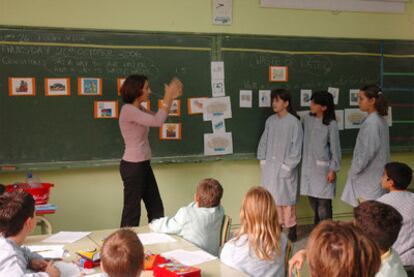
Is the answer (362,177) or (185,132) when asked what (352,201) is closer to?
(362,177)

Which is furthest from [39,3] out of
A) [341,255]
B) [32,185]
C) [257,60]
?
[341,255]

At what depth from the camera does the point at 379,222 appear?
240cm

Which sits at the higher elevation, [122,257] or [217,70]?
[217,70]

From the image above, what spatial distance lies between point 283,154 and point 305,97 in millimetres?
745

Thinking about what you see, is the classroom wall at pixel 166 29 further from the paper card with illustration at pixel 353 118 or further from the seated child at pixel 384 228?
the seated child at pixel 384 228

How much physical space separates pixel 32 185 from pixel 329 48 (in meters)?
3.32

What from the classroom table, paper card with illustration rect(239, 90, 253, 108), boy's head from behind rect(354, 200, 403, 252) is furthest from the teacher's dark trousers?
boy's head from behind rect(354, 200, 403, 252)

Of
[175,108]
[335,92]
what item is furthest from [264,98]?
[175,108]

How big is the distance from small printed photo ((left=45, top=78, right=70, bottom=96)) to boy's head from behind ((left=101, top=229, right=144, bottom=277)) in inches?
112

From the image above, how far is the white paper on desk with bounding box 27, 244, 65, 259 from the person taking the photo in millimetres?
2771

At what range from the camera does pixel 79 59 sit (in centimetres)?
467

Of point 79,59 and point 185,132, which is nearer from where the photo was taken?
point 79,59

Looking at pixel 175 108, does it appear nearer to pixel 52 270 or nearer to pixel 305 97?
pixel 305 97

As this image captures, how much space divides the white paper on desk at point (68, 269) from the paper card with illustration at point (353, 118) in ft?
12.9
